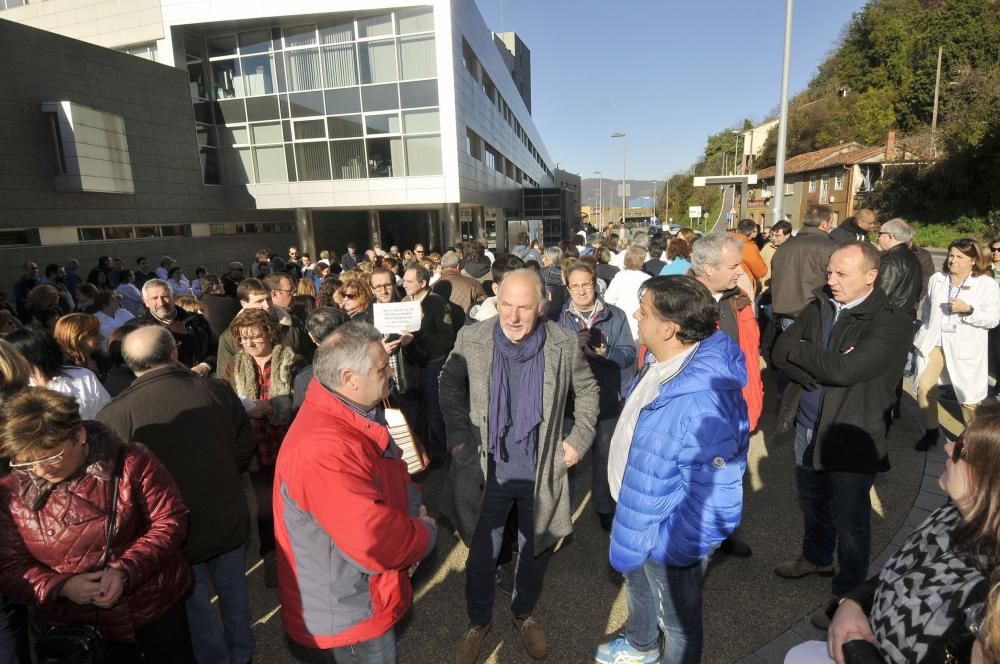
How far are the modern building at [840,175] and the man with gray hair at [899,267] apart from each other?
95.9 ft

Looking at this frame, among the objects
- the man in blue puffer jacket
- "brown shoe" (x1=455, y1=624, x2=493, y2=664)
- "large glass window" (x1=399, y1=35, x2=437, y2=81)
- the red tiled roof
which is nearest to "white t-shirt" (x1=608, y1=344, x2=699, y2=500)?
the man in blue puffer jacket

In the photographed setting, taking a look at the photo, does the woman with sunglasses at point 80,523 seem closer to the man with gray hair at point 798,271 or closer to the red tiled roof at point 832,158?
the man with gray hair at point 798,271

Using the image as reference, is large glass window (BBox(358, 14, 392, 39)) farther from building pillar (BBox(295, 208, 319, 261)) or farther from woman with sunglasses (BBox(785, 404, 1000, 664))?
woman with sunglasses (BBox(785, 404, 1000, 664))

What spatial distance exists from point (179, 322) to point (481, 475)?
3.40m

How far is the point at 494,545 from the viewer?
283 cm

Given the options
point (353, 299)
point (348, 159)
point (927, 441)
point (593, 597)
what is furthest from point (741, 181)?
point (593, 597)

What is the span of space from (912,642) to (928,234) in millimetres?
38964

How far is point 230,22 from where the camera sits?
19.0 m

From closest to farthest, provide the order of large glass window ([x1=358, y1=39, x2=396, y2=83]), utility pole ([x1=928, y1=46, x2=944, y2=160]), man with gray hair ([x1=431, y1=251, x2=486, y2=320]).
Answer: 1. man with gray hair ([x1=431, y1=251, x2=486, y2=320])
2. large glass window ([x1=358, y1=39, x2=396, y2=83])
3. utility pole ([x1=928, y1=46, x2=944, y2=160])

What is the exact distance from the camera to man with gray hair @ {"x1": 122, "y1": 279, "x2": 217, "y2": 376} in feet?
14.5

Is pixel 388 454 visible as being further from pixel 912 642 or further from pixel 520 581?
pixel 912 642

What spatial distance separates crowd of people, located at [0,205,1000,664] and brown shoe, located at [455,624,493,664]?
0.01 m

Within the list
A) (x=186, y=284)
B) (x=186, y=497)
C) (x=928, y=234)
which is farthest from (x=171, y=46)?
(x=928, y=234)

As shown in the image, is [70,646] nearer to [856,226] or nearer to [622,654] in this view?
[622,654]
